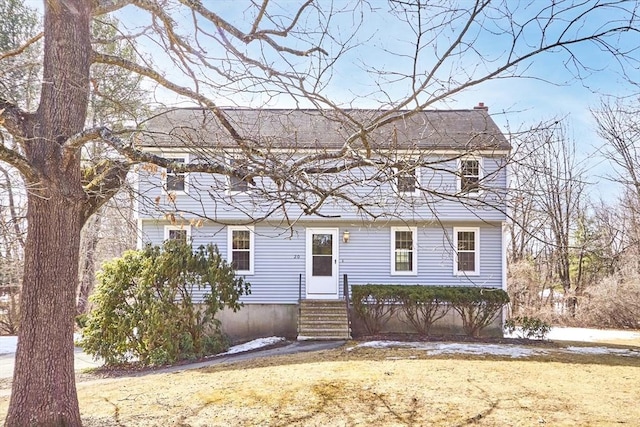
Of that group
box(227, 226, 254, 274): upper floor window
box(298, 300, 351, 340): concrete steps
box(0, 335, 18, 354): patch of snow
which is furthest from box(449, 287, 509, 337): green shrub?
box(0, 335, 18, 354): patch of snow

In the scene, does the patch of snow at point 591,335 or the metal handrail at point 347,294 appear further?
the patch of snow at point 591,335

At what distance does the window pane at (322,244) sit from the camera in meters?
15.7

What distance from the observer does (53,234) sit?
5371 millimetres

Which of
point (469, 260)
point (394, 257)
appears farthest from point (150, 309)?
point (469, 260)

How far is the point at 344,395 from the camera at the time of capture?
7.10m

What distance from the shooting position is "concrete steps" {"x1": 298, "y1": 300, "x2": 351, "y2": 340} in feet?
44.9

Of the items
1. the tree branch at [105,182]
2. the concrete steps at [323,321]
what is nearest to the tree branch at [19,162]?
the tree branch at [105,182]

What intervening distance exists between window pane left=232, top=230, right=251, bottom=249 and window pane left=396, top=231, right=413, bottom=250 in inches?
182

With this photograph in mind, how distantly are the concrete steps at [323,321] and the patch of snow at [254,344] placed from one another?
90cm

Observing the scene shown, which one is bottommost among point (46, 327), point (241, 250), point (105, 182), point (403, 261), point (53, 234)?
point (46, 327)

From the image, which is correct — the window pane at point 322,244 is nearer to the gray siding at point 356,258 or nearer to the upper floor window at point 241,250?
the gray siding at point 356,258

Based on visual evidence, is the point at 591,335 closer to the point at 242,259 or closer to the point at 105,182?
the point at 242,259

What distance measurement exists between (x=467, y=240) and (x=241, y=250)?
6.96 metres

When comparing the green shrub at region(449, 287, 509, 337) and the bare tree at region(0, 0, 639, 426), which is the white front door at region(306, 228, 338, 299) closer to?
the green shrub at region(449, 287, 509, 337)
